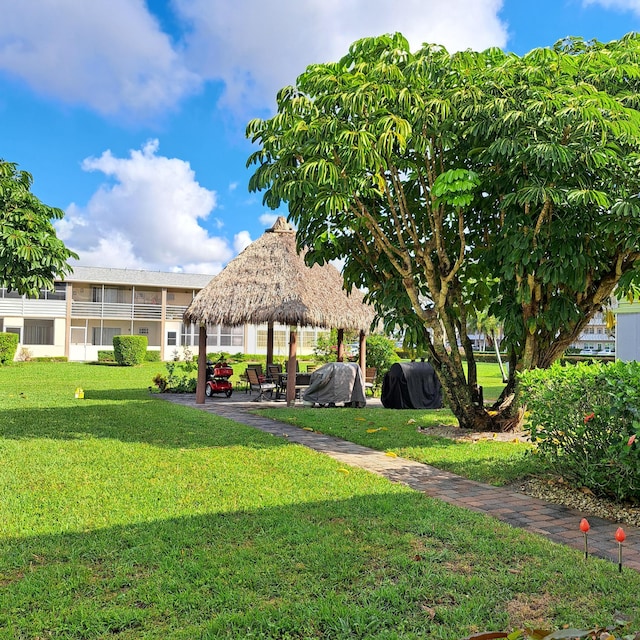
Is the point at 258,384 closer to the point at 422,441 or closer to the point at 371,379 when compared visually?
the point at 371,379

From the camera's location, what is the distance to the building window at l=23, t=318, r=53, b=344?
128 ft

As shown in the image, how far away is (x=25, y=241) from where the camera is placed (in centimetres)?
836

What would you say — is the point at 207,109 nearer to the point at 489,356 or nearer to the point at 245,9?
the point at 245,9

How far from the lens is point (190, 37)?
11977mm

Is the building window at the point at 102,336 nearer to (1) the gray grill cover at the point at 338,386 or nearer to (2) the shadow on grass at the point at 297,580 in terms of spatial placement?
(1) the gray grill cover at the point at 338,386

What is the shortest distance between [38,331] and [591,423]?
39891 mm

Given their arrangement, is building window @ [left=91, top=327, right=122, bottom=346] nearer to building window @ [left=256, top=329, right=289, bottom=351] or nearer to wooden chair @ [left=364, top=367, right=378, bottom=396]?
building window @ [left=256, top=329, right=289, bottom=351]

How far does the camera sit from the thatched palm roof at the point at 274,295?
1540 cm

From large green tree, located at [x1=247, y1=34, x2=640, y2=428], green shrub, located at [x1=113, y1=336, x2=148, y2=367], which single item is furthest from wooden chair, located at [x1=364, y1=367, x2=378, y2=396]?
green shrub, located at [x1=113, y1=336, x2=148, y2=367]

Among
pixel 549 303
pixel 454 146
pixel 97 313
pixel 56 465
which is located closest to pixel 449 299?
pixel 549 303

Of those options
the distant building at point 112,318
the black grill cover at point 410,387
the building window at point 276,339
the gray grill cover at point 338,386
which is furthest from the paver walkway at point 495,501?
the building window at point 276,339

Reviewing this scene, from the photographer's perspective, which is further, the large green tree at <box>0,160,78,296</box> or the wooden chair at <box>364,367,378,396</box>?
the wooden chair at <box>364,367,378,396</box>

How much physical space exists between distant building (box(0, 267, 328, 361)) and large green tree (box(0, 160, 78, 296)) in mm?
28383

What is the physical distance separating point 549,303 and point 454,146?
2.88m
